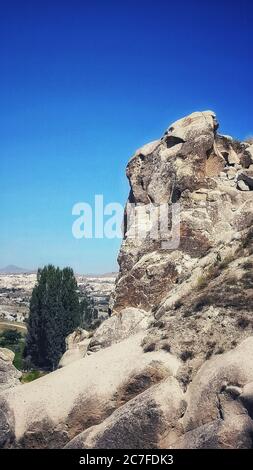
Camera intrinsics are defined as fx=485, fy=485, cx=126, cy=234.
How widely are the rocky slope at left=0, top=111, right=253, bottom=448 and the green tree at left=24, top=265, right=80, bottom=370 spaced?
110ft

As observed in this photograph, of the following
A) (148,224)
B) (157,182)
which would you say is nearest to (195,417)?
(148,224)

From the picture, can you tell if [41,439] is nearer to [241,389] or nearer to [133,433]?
[133,433]

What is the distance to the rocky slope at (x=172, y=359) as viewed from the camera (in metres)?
12.5

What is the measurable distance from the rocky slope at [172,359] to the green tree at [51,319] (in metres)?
33.7

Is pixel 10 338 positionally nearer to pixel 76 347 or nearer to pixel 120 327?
pixel 76 347

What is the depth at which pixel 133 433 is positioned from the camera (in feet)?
41.3

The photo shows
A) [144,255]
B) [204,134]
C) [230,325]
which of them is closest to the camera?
[230,325]

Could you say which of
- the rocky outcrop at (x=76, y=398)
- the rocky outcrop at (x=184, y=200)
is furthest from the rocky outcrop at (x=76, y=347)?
the rocky outcrop at (x=76, y=398)

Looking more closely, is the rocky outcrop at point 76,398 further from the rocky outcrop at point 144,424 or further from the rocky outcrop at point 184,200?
the rocky outcrop at point 184,200

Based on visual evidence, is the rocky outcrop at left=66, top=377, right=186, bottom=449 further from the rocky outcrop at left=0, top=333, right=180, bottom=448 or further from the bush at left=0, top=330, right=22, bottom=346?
the bush at left=0, top=330, right=22, bottom=346

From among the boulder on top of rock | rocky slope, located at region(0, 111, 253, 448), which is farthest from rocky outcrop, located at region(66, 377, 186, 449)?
the boulder on top of rock

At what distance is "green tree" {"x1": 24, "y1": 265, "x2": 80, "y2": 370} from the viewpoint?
55.6 m

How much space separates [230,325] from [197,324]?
1123 millimetres
